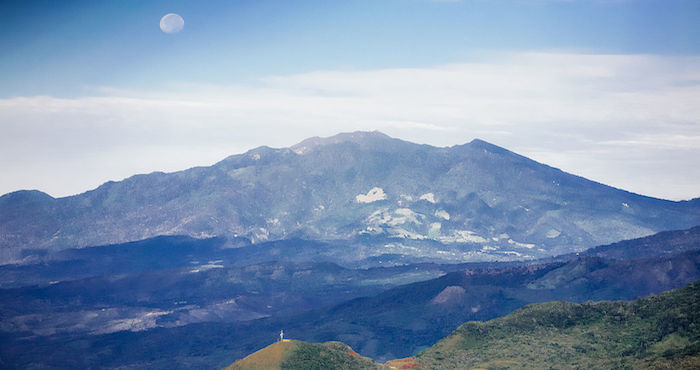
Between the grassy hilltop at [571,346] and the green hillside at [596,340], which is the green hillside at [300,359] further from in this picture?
the green hillside at [596,340]

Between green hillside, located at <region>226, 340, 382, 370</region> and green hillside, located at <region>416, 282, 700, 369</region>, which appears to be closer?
green hillside, located at <region>226, 340, 382, 370</region>

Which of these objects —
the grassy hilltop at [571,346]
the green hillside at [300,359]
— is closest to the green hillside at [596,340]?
the grassy hilltop at [571,346]

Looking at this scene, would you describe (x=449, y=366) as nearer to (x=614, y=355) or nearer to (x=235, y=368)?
(x=614, y=355)

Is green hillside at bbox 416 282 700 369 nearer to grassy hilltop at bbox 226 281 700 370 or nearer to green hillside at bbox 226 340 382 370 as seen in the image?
grassy hilltop at bbox 226 281 700 370

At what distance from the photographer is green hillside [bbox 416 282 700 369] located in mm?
165500

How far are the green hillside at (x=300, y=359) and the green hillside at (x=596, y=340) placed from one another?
1768 cm

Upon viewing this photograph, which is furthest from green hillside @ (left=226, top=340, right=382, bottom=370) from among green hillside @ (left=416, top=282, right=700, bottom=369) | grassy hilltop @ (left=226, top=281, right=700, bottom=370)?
green hillside @ (left=416, top=282, right=700, bottom=369)

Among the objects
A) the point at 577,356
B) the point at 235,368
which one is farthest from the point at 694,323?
the point at 235,368

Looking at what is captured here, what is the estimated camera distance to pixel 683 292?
18388 cm

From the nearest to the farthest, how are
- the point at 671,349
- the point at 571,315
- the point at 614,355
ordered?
the point at 671,349 → the point at 614,355 → the point at 571,315

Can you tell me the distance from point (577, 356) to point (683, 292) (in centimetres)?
2637

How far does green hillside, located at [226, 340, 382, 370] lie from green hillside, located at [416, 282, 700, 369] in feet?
58.0

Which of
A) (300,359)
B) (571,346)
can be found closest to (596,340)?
(571,346)

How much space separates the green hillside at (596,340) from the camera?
166m
